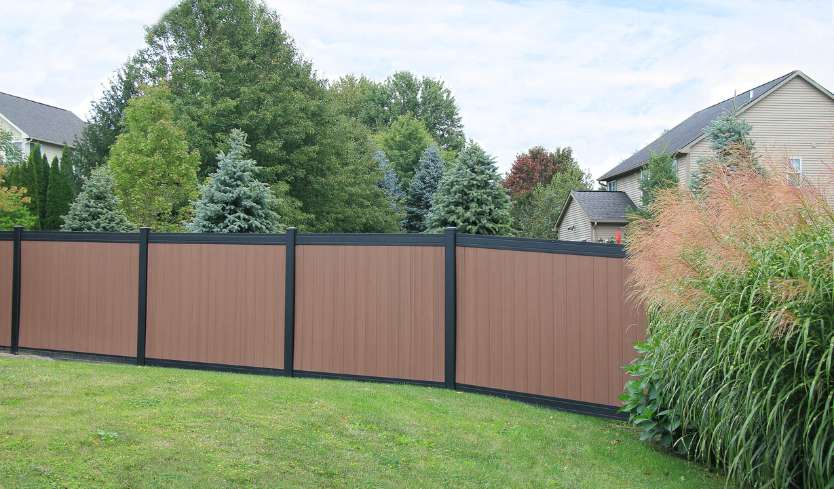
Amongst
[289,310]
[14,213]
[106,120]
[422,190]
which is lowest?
[289,310]

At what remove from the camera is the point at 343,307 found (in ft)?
25.5

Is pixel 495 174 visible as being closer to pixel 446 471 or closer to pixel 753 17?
pixel 753 17

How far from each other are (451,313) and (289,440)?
279cm

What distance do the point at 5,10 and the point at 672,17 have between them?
1078 cm

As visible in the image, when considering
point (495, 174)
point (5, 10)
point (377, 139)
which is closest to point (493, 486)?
point (495, 174)

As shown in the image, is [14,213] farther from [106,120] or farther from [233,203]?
[106,120]

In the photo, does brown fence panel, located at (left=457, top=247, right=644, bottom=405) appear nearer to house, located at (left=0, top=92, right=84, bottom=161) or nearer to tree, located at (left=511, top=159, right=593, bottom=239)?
tree, located at (left=511, top=159, right=593, bottom=239)

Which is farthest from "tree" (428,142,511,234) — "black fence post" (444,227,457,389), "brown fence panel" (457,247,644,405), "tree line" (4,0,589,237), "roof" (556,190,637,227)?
"roof" (556,190,637,227)

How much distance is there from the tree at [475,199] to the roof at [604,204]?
39.4 ft

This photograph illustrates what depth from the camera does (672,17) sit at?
413 inches

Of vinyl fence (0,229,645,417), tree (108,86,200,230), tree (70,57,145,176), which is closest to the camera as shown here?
vinyl fence (0,229,645,417)

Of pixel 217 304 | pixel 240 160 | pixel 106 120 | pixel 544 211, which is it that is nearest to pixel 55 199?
pixel 106 120

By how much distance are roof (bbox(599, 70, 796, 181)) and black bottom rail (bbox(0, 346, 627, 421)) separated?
15768 millimetres

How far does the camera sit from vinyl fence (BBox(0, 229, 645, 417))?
6.38 metres
